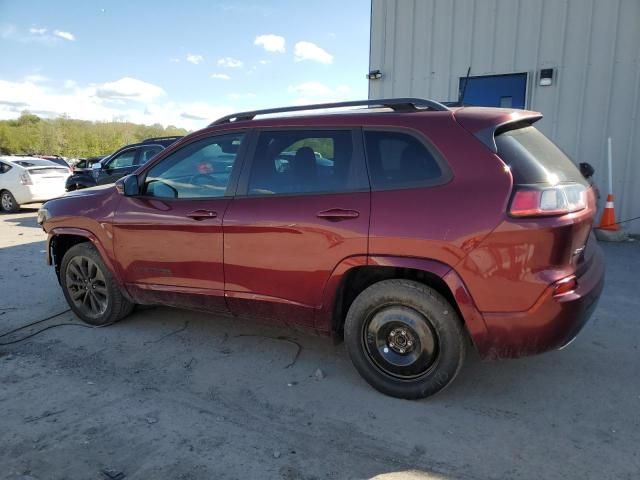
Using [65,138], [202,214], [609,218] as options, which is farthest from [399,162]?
[65,138]

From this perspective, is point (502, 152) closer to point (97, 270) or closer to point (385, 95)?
point (97, 270)

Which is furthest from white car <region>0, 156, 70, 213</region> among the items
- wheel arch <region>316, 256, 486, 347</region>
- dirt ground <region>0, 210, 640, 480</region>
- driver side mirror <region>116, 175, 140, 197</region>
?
wheel arch <region>316, 256, 486, 347</region>

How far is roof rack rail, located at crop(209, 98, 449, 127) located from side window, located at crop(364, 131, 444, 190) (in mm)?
248

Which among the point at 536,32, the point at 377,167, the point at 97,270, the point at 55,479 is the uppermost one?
the point at 536,32

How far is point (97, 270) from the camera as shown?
437 cm

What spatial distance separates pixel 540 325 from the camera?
2.69 metres

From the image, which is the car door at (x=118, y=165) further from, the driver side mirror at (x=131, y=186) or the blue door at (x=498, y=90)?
the driver side mirror at (x=131, y=186)

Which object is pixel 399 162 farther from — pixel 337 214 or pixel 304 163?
pixel 304 163

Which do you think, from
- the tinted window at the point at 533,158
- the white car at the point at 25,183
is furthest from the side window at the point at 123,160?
the tinted window at the point at 533,158

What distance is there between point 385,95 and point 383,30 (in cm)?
126

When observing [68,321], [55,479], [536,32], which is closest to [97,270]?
[68,321]

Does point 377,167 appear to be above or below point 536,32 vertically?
below

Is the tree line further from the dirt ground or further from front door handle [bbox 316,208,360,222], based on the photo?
front door handle [bbox 316,208,360,222]

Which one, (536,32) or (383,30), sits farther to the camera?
(383,30)
